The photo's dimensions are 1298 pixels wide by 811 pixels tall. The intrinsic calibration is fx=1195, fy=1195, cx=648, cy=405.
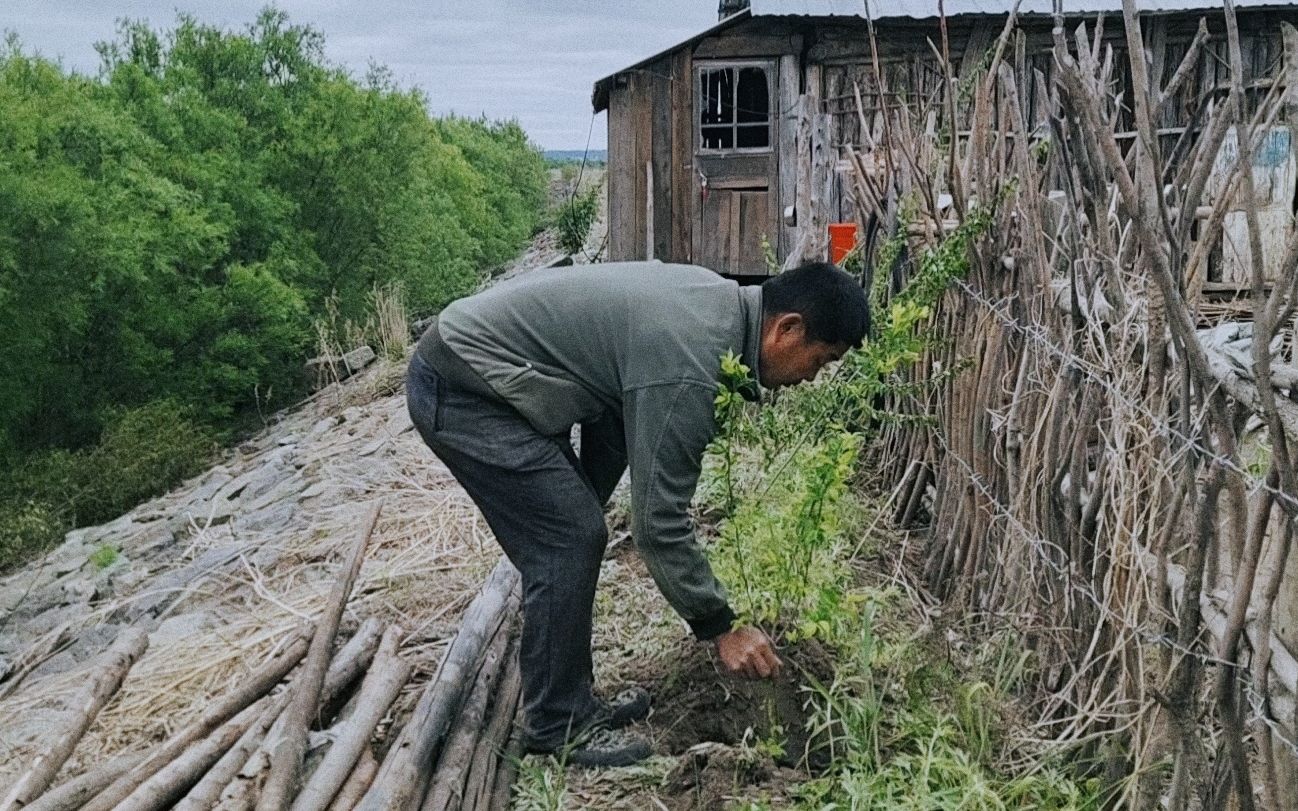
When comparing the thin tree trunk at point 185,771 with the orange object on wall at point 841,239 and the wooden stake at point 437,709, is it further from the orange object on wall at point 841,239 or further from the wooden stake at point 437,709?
the orange object on wall at point 841,239

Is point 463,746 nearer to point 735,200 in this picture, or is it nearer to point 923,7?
point 735,200

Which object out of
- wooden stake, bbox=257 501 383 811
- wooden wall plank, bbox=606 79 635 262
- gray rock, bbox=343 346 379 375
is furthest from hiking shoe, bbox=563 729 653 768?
gray rock, bbox=343 346 379 375

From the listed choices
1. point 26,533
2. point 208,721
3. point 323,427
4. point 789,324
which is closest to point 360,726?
point 208,721

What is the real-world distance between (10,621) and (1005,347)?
8122 mm

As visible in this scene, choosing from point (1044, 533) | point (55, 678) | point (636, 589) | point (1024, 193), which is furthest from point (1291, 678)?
point (55, 678)

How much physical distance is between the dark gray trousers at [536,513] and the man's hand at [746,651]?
1.49ft

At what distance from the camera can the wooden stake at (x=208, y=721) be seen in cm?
329

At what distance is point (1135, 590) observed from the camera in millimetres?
2961

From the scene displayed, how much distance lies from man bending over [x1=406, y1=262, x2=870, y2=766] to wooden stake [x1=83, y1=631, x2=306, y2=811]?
92 cm

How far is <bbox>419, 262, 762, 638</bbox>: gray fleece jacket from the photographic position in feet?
10.2

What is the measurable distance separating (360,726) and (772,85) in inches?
519

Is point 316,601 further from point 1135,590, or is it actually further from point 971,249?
point 1135,590

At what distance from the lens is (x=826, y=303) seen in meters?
3.06

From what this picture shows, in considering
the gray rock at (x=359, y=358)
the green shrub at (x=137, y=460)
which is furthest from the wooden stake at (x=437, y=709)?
the gray rock at (x=359, y=358)
